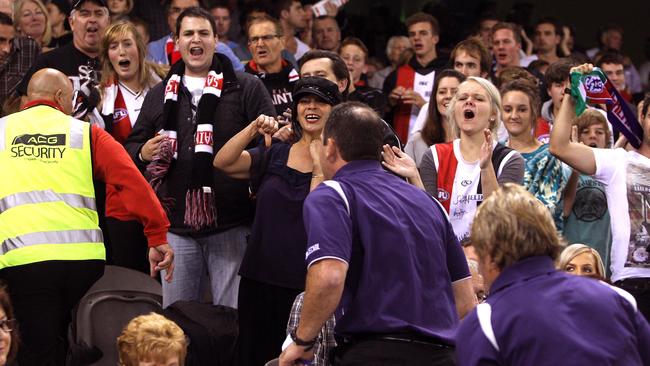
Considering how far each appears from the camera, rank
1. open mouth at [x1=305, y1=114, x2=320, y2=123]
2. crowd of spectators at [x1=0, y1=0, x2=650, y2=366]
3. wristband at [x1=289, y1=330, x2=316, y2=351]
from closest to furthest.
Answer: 1. wristband at [x1=289, y1=330, x2=316, y2=351]
2. crowd of spectators at [x1=0, y1=0, x2=650, y2=366]
3. open mouth at [x1=305, y1=114, x2=320, y2=123]

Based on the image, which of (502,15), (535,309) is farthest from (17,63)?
(502,15)

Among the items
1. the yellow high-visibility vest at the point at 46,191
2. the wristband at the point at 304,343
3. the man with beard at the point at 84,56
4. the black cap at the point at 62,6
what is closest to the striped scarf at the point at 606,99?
the wristband at the point at 304,343

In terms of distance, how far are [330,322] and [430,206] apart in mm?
677

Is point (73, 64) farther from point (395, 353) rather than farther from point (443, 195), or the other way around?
point (395, 353)

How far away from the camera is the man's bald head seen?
6.21 meters

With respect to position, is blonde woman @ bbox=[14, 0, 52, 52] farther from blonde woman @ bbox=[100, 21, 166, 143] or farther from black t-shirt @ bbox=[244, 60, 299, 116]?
black t-shirt @ bbox=[244, 60, 299, 116]

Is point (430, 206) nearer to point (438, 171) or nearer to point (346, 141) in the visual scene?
point (346, 141)

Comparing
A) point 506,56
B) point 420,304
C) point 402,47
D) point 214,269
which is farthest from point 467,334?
point 402,47

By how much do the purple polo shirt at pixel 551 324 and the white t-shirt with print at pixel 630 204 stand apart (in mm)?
2511

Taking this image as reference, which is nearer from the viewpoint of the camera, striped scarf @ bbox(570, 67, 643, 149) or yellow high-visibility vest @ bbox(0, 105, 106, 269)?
yellow high-visibility vest @ bbox(0, 105, 106, 269)

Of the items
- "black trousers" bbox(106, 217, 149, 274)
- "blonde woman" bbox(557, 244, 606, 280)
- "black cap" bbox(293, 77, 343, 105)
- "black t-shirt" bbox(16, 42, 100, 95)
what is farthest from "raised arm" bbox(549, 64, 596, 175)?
"black t-shirt" bbox(16, 42, 100, 95)

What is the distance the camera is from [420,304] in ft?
Answer: 14.6

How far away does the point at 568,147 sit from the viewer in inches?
233

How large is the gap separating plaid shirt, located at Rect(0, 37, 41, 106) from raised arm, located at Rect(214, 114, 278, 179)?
2.34 meters
